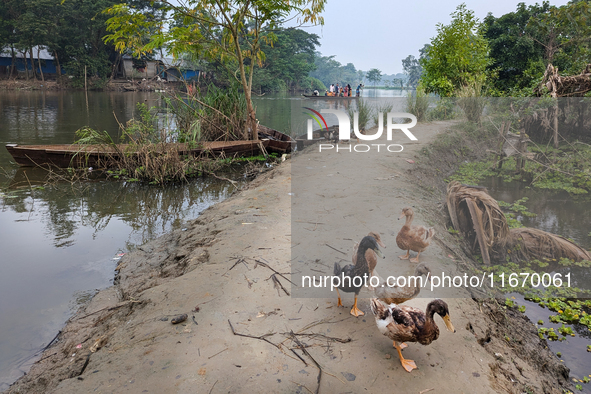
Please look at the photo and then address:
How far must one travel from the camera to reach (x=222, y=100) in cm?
1032

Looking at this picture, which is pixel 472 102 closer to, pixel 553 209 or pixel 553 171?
pixel 553 171

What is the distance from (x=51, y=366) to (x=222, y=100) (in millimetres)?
8375

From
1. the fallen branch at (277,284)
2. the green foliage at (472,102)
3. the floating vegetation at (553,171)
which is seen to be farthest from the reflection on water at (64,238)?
the green foliage at (472,102)

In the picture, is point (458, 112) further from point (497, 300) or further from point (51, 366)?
point (51, 366)

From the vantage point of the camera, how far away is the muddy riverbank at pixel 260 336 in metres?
2.34

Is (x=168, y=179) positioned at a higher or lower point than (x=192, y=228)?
higher

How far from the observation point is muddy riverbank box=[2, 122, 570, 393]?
234 cm

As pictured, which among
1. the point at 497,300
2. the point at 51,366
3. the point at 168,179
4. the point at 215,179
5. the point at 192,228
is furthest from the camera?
the point at 215,179

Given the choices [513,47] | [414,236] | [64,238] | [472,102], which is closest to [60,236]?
[64,238]

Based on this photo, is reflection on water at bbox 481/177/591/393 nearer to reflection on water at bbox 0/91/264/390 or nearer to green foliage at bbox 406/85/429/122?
reflection on water at bbox 0/91/264/390

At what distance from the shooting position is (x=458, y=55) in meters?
13.4

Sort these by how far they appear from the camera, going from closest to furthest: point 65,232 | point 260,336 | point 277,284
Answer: point 260,336 → point 277,284 → point 65,232

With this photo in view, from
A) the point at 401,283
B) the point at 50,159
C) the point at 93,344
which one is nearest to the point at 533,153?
the point at 401,283

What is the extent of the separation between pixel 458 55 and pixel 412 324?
44.4 ft
